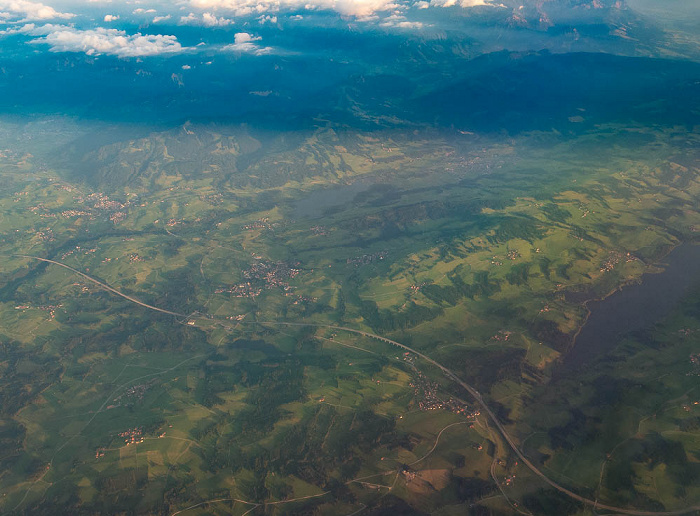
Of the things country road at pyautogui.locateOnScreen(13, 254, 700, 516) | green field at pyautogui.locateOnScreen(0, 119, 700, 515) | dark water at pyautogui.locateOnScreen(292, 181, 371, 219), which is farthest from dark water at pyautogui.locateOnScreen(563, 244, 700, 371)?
dark water at pyautogui.locateOnScreen(292, 181, 371, 219)

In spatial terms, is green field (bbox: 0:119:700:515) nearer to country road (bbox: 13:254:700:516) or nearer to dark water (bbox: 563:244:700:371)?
country road (bbox: 13:254:700:516)

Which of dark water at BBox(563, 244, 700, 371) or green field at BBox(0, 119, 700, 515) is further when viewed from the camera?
dark water at BBox(563, 244, 700, 371)

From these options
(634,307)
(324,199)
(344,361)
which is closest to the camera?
(344,361)

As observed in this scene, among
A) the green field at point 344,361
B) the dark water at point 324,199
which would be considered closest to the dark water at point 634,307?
the green field at point 344,361

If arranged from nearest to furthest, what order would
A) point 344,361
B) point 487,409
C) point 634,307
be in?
point 487,409, point 344,361, point 634,307

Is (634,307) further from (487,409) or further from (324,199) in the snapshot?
(324,199)


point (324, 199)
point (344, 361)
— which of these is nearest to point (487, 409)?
point (344, 361)

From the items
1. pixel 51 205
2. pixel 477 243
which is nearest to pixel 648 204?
pixel 477 243
